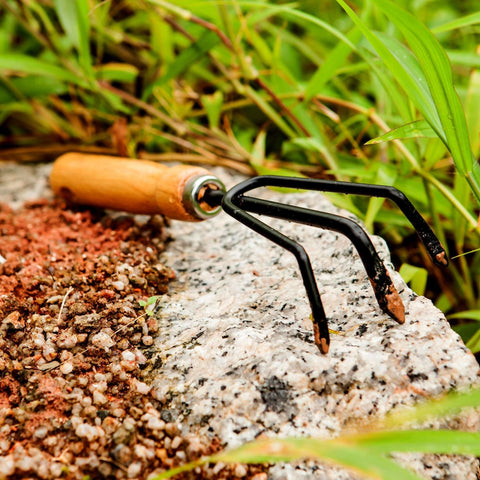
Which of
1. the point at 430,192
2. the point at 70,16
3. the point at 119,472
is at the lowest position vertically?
the point at 119,472

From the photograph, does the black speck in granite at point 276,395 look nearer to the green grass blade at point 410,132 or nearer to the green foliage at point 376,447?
the green foliage at point 376,447

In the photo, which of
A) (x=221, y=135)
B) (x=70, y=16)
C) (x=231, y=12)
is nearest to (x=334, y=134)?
(x=221, y=135)

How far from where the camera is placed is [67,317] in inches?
26.8

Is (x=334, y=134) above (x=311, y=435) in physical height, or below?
above

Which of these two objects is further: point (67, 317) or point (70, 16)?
point (70, 16)

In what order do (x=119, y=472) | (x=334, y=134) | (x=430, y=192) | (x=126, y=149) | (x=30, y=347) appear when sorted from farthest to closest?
(x=334, y=134), (x=126, y=149), (x=430, y=192), (x=30, y=347), (x=119, y=472)

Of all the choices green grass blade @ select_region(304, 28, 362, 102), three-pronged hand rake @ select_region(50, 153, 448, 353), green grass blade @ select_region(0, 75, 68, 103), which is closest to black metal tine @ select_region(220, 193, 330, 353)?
three-pronged hand rake @ select_region(50, 153, 448, 353)

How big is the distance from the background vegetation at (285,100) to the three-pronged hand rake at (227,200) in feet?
0.36

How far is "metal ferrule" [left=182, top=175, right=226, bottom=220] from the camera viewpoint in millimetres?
786

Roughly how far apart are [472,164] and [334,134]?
0.53 m

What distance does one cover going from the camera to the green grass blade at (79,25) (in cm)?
100

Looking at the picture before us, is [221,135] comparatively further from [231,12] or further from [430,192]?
[430,192]

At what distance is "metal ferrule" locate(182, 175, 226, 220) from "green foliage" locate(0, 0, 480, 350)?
225 millimetres

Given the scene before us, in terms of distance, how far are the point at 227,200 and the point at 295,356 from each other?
237 mm
